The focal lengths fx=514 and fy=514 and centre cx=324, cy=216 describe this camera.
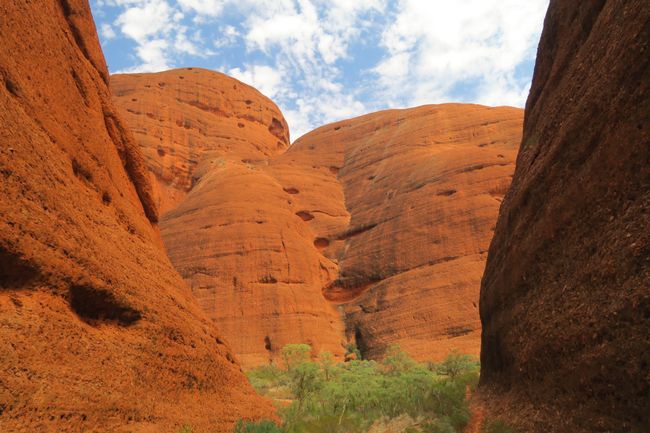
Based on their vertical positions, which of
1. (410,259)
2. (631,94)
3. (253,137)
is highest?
(253,137)

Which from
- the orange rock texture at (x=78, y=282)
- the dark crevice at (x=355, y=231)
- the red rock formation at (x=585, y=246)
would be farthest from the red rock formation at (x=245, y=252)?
the red rock formation at (x=585, y=246)

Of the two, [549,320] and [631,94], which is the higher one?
[631,94]

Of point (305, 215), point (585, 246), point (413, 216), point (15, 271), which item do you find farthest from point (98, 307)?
point (305, 215)

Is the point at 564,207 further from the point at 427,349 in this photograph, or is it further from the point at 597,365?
the point at 427,349

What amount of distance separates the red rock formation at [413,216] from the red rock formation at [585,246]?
1952 centimetres

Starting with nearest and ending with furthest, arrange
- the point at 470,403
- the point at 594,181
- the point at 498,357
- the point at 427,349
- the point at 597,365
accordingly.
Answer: the point at 597,365 < the point at 594,181 < the point at 498,357 < the point at 470,403 < the point at 427,349

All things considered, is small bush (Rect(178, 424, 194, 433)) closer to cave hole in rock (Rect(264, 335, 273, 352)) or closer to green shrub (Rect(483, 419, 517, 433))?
green shrub (Rect(483, 419, 517, 433))

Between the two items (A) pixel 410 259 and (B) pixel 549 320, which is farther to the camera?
(A) pixel 410 259

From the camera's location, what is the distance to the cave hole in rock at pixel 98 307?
7.86 meters

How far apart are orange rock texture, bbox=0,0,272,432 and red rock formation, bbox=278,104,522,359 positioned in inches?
814

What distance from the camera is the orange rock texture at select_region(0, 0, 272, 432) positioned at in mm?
6535

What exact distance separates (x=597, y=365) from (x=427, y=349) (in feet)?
77.7

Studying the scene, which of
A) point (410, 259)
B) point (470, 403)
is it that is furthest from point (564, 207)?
point (410, 259)

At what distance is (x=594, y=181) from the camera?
7719mm
